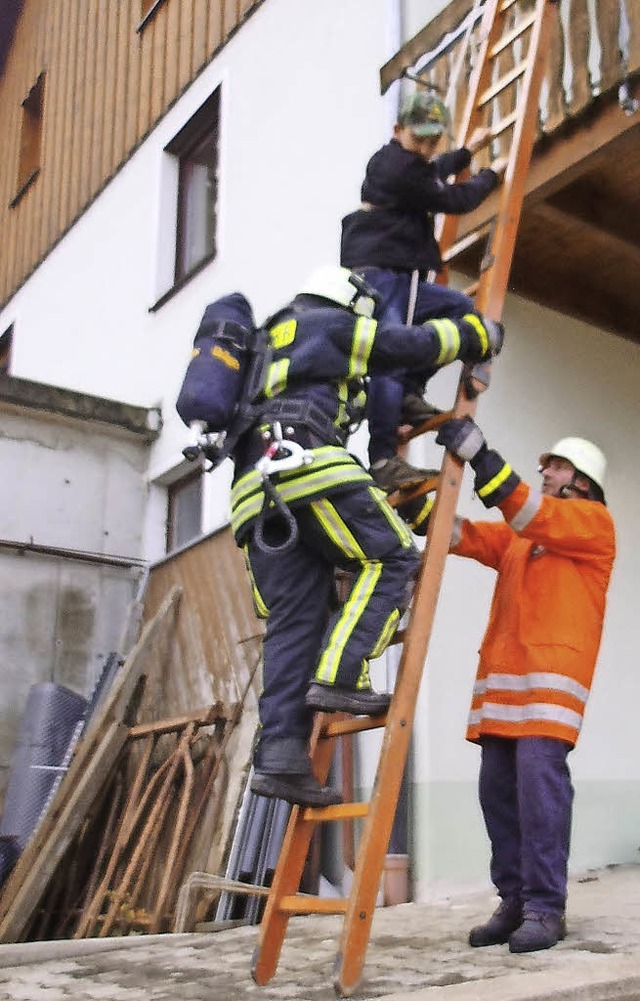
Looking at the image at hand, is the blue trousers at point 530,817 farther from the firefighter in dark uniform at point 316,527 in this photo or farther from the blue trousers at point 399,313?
the blue trousers at point 399,313

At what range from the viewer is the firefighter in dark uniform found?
318 centimetres

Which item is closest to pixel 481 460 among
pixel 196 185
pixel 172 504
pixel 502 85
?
pixel 502 85

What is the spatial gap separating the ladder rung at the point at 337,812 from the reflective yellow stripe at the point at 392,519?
78 centimetres

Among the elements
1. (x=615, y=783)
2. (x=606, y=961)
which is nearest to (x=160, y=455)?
(x=615, y=783)

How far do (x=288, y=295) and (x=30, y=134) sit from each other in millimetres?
Answer: 7848

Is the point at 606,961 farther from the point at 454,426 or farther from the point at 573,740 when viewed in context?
the point at 454,426

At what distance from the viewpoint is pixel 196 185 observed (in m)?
9.44

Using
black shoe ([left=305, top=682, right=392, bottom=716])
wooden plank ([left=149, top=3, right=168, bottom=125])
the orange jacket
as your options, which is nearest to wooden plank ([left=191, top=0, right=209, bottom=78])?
wooden plank ([left=149, top=3, right=168, bottom=125])

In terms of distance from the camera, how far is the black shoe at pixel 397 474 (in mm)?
3646

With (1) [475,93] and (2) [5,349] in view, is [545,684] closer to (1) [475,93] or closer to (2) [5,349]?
(1) [475,93]

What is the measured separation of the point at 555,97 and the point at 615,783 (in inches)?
140

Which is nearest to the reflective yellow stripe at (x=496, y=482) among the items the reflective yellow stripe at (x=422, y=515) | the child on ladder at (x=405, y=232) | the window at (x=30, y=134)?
the reflective yellow stripe at (x=422, y=515)

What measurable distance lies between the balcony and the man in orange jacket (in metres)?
1.78

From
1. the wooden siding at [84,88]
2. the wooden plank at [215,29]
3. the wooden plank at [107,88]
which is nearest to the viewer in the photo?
the wooden plank at [215,29]
